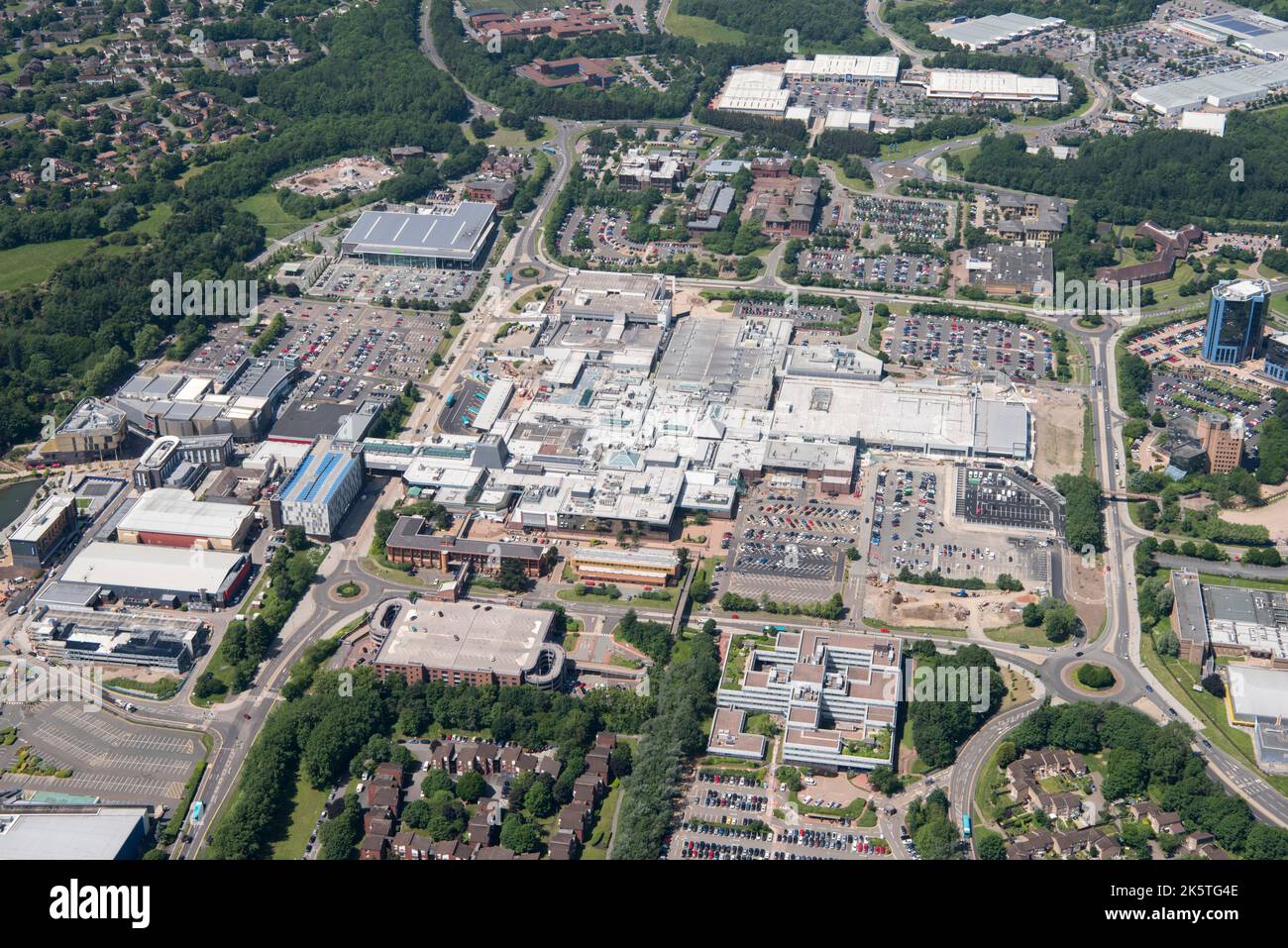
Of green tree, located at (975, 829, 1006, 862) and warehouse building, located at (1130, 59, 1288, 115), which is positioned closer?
green tree, located at (975, 829, 1006, 862)

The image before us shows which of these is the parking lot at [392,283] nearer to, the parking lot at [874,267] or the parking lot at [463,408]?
the parking lot at [463,408]

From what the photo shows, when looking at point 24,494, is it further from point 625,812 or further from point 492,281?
point 625,812

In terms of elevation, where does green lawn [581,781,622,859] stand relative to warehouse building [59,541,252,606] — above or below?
below

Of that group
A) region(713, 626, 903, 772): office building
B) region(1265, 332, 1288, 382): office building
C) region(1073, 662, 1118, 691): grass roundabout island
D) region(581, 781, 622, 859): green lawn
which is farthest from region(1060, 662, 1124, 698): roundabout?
region(1265, 332, 1288, 382): office building

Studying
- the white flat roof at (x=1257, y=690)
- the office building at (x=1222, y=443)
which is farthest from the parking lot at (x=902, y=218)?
the white flat roof at (x=1257, y=690)

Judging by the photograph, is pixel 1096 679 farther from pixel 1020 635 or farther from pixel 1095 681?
pixel 1020 635

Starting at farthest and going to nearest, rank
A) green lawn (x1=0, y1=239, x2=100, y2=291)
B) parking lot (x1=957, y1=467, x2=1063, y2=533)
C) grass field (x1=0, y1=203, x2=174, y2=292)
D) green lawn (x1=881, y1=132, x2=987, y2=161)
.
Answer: green lawn (x1=881, y1=132, x2=987, y2=161) < grass field (x1=0, y1=203, x2=174, y2=292) < green lawn (x1=0, y1=239, x2=100, y2=291) < parking lot (x1=957, y1=467, x2=1063, y2=533)

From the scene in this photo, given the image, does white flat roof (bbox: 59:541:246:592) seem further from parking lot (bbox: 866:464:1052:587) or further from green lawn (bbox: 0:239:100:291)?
green lawn (bbox: 0:239:100:291)

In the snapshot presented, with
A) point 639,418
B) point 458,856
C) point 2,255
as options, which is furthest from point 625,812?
point 2,255
